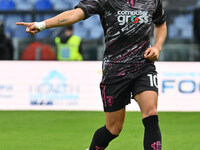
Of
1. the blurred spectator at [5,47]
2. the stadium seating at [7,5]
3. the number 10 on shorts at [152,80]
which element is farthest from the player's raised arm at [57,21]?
the stadium seating at [7,5]

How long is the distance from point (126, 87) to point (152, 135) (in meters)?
0.57

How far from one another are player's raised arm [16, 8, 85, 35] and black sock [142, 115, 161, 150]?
3.92 feet

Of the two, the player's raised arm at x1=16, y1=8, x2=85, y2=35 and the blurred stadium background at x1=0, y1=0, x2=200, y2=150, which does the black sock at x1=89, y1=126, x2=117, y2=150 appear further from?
the blurred stadium background at x1=0, y1=0, x2=200, y2=150

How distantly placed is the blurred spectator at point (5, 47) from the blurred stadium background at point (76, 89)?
164mm

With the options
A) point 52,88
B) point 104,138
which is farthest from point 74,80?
point 104,138

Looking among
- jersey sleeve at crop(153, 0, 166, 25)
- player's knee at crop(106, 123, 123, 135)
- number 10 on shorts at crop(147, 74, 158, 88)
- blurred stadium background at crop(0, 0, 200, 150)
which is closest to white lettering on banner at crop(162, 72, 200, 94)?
blurred stadium background at crop(0, 0, 200, 150)

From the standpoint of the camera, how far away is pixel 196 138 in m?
8.20

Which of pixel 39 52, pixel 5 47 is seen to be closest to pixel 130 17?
pixel 39 52

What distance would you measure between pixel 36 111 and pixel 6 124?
2.07 m

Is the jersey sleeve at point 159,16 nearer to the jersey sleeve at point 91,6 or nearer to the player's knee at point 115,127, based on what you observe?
the jersey sleeve at point 91,6

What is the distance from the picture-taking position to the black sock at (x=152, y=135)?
16.9ft

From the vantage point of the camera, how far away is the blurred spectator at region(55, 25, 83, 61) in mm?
14570

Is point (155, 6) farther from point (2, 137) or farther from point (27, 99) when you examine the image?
point (27, 99)

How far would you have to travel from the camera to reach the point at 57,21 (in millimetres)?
4898
